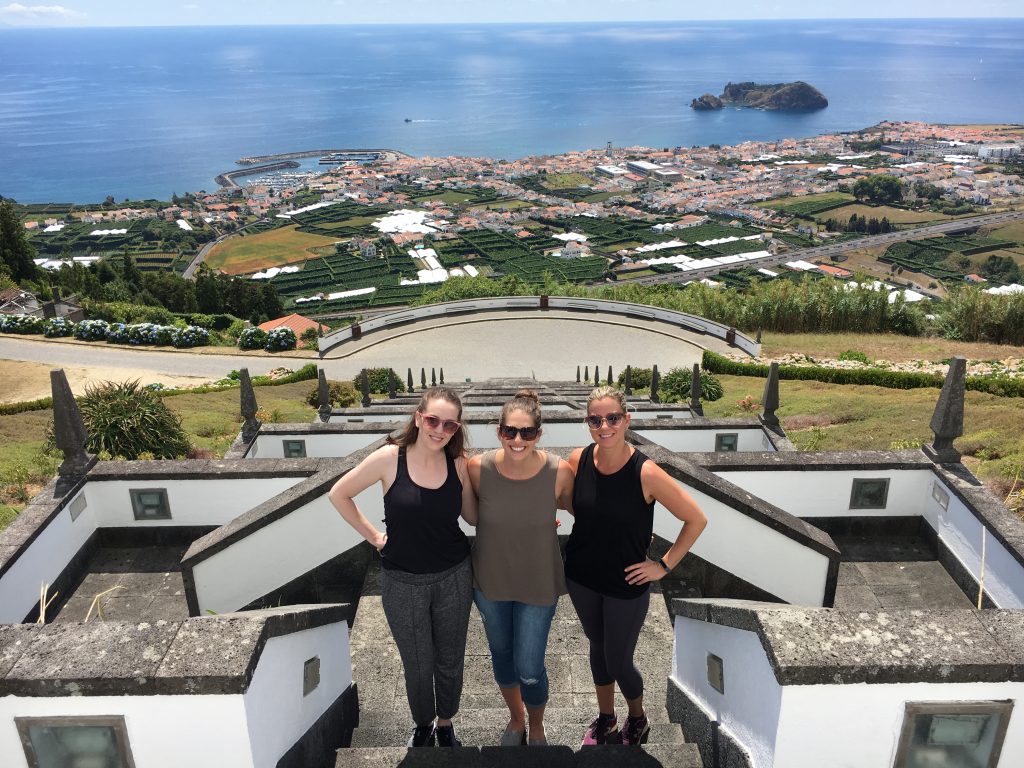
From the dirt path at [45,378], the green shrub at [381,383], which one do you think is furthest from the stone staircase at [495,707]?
the dirt path at [45,378]

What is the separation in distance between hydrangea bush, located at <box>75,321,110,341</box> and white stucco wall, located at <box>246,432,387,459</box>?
2286cm

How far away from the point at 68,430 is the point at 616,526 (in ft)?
16.7

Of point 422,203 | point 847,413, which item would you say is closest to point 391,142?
point 422,203

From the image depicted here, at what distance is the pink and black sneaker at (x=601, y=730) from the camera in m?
4.05

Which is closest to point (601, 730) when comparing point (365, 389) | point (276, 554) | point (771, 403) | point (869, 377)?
point (276, 554)

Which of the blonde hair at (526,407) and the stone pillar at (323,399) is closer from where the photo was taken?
the blonde hair at (526,407)

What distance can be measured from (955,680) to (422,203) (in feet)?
436

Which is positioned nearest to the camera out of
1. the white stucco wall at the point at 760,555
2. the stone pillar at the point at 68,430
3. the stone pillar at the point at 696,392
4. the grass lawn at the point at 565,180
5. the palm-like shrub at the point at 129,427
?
the white stucco wall at the point at 760,555

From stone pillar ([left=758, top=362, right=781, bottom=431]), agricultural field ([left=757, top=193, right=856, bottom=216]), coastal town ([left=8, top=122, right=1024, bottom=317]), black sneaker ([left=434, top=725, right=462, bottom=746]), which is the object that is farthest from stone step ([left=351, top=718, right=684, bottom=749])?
agricultural field ([left=757, top=193, right=856, bottom=216])

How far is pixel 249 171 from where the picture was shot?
150m

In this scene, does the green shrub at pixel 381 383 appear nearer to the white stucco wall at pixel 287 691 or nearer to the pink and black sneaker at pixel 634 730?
the white stucco wall at pixel 287 691

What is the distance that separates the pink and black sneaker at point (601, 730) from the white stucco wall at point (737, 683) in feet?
1.50

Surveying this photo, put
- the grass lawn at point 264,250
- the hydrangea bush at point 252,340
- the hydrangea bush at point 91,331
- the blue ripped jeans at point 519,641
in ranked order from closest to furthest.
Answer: the blue ripped jeans at point 519,641, the hydrangea bush at point 252,340, the hydrangea bush at point 91,331, the grass lawn at point 264,250

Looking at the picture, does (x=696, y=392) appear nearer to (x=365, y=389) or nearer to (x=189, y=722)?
(x=365, y=389)
